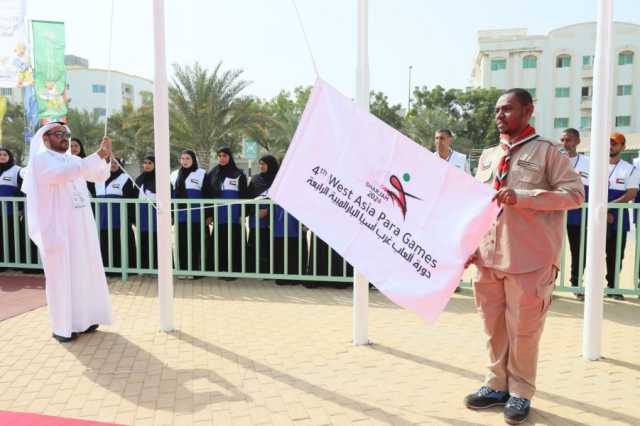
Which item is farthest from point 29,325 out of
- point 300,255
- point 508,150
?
point 508,150

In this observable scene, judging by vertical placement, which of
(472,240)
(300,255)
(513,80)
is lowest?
(300,255)

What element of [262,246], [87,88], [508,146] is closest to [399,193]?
[508,146]

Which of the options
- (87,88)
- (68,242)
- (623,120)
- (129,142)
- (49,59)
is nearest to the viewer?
(68,242)

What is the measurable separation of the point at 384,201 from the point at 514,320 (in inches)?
42.7

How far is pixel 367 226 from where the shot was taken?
3.63 meters

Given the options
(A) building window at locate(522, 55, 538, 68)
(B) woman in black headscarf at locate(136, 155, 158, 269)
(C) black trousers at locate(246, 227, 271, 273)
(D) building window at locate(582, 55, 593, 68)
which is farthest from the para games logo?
(D) building window at locate(582, 55, 593, 68)

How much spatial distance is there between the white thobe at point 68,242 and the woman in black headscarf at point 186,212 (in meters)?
2.25

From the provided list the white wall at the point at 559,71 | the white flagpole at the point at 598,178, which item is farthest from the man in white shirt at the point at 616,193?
the white wall at the point at 559,71

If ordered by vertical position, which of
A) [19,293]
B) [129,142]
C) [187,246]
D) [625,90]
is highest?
[625,90]

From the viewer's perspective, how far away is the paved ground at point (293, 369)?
3.52 meters

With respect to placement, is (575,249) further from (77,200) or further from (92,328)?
(77,200)

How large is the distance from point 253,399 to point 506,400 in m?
1.66

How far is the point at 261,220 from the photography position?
24.2 feet

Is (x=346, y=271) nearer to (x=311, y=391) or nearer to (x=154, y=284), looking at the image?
(x=154, y=284)
